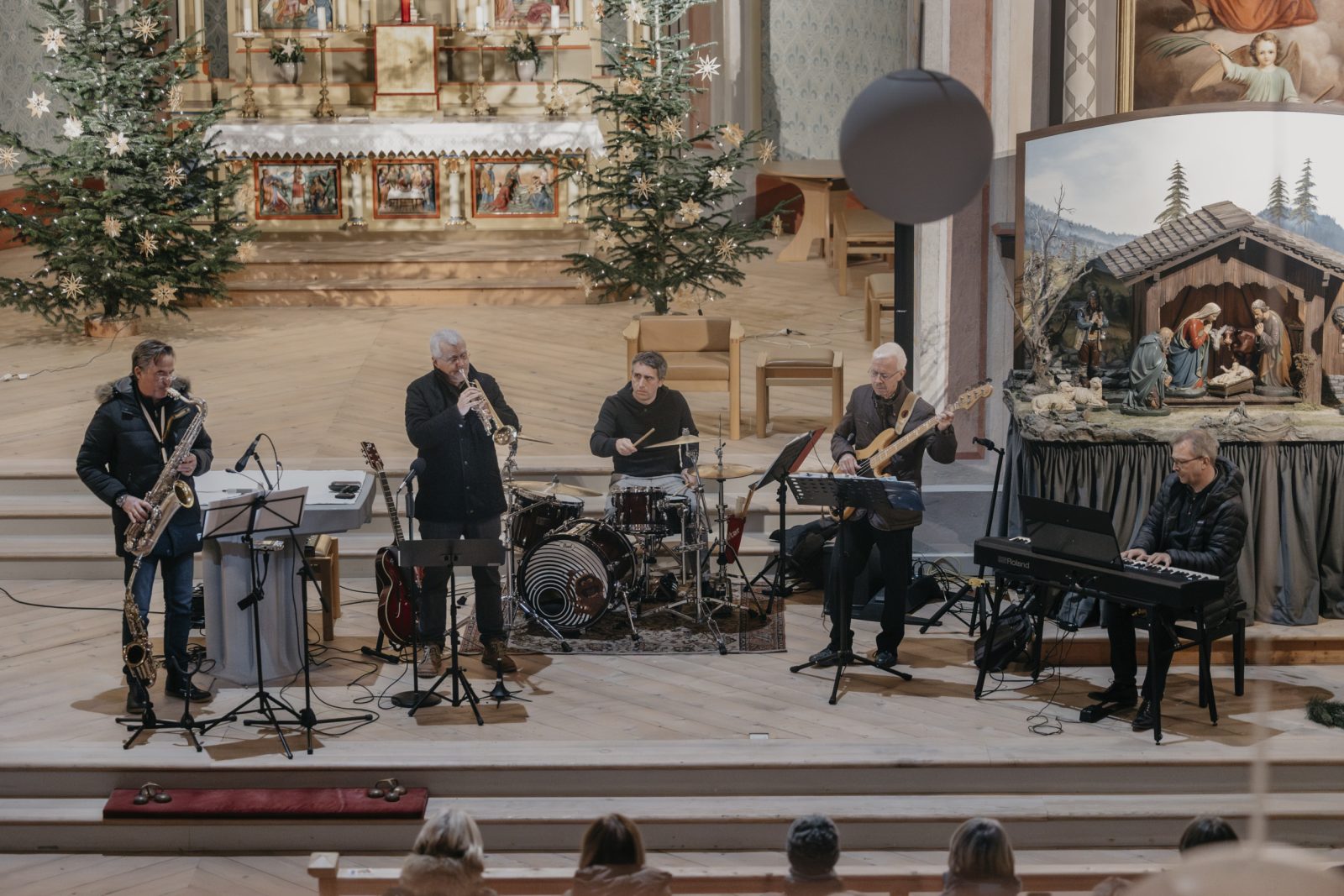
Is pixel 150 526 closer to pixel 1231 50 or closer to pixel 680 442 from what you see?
pixel 680 442

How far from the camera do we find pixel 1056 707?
6.95 meters

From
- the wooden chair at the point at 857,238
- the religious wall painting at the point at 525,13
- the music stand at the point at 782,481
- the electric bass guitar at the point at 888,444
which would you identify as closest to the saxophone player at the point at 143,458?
the music stand at the point at 782,481

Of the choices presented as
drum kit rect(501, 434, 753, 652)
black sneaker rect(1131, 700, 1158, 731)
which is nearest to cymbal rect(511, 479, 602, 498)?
drum kit rect(501, 434, 753, 652)

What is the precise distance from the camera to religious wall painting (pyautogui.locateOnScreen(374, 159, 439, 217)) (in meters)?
14.5

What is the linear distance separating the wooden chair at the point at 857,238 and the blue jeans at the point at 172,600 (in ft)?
26.4

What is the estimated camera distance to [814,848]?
156 inches

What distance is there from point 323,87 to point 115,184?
322 cm

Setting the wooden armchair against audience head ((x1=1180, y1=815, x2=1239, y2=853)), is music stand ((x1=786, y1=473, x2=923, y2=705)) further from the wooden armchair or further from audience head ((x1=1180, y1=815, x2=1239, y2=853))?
the wooden armchair

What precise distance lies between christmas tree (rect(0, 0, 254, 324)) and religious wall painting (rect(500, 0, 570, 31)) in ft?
11.2

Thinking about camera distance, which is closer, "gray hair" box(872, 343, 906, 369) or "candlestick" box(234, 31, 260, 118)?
"gray hair" box(872, 343, 906, 369)

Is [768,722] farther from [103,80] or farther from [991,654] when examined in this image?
[103,80]

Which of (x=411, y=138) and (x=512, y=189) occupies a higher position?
(x=411, y=138)

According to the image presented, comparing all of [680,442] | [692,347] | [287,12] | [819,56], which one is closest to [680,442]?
[680,442]

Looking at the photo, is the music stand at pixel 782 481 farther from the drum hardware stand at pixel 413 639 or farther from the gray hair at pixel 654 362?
the drum hardware stand at pixel 413 639
